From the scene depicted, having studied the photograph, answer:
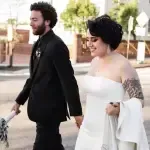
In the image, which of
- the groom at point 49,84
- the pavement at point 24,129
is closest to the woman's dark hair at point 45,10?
the groom at point 49,84

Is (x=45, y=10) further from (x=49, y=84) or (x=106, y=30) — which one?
(x=106, y=30)

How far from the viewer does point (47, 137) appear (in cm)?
422

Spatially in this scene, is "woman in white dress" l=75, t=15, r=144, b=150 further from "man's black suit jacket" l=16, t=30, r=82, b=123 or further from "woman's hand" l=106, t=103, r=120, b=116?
"man's black suit jacket" l=16, t=30, r=82, b=123

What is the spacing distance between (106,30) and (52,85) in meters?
0.97

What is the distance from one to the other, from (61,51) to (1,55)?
2023cm

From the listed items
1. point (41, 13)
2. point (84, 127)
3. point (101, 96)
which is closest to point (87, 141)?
point (84, 127)

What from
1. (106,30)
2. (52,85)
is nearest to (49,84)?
(52,85)

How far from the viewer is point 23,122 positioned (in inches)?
343

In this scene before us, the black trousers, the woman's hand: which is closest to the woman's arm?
the woman's hand

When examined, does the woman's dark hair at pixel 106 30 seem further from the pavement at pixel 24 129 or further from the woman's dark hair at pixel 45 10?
the pavement at pixel 24 129

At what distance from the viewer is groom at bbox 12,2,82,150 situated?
13.3 ft

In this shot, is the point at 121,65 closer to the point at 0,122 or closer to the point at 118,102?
the point at 118,102

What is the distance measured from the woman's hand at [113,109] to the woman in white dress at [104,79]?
0.5 inches

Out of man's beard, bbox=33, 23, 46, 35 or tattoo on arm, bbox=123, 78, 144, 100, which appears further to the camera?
man's beard, bbox=33, 23, 46, 35
